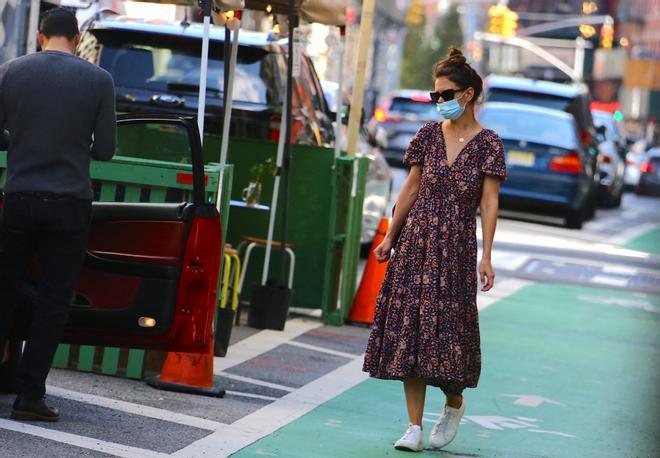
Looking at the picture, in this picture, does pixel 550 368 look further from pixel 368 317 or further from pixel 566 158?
pixel 566 158

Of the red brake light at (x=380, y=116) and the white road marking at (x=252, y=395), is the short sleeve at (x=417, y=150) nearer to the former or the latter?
the white road marking at (x=252, y=395)

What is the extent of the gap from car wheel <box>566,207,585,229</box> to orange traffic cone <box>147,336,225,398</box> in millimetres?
15725

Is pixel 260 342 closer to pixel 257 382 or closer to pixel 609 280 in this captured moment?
pixel 257 382

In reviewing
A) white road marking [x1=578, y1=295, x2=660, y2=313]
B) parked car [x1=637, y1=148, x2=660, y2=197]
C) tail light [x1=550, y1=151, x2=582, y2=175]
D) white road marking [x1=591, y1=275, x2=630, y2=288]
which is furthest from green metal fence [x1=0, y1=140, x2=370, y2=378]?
parked car [x1=637, y1=148, x2=660, y2=197]

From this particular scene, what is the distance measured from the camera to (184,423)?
7398 mm

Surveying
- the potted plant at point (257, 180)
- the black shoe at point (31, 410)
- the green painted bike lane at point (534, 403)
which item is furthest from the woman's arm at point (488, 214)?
the potted plant at point (257, 180)

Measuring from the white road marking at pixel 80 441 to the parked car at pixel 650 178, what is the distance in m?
39.4

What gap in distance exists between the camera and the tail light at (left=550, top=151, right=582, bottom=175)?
22.6m

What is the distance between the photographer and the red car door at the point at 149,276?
7.20m

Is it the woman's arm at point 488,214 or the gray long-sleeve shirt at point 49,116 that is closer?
the gray long-sleeve shirt at point 49,116

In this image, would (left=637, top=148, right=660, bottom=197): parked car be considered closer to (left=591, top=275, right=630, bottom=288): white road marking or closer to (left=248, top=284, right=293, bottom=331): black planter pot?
(left=591, top=275, right=630, bottom=288): white road marking

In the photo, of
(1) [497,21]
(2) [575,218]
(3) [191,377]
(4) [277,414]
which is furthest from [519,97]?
(1) [497,21]

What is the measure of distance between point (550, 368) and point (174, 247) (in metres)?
4.06

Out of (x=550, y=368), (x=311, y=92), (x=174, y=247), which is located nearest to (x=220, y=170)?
(x=174, y=247)
